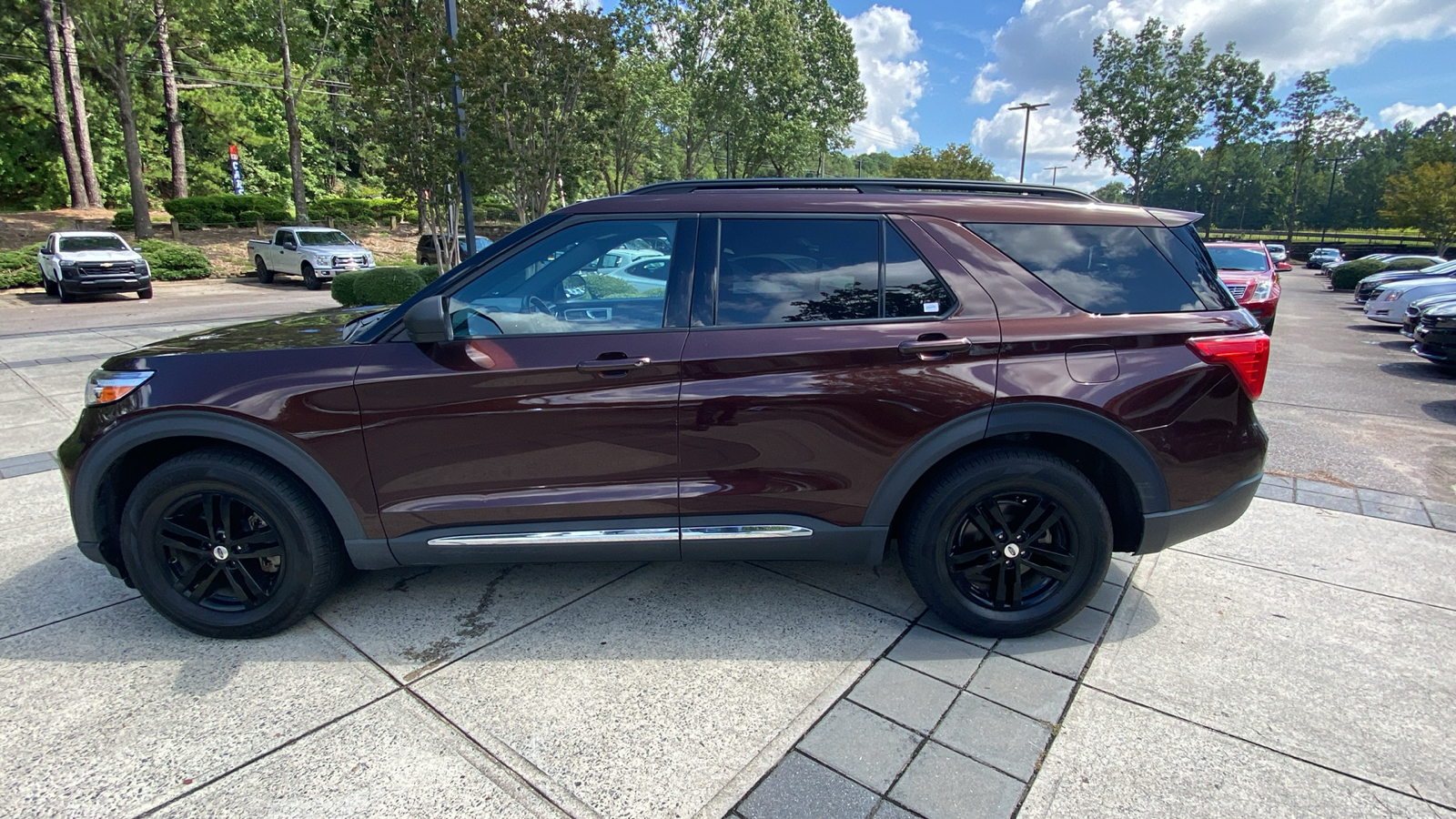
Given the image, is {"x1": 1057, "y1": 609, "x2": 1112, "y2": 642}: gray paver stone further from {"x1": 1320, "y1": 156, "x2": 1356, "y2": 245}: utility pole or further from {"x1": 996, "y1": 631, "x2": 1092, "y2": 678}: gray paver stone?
{"x1": 1320, "y1": 156, "x2": 1356, "y2": 245}: utility pole

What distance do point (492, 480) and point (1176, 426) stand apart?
8.68ft

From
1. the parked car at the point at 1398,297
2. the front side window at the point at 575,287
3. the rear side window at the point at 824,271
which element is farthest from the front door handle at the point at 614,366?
the parked car at the point at 1398,297

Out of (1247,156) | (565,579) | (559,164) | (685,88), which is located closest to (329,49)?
(685,88)

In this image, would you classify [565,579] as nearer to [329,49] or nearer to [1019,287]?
[1019,287]

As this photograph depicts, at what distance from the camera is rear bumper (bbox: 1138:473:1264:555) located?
9.21 ft

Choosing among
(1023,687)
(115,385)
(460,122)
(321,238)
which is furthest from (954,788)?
(321,238)

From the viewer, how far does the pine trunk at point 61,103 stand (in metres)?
22.8

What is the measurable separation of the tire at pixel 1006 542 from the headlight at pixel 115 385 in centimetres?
306

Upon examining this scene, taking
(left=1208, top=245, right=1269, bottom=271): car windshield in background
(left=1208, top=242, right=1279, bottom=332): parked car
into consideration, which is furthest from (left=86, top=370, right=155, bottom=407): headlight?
(left=1208, top=245, right=1269, bottom=271): car windshield in background

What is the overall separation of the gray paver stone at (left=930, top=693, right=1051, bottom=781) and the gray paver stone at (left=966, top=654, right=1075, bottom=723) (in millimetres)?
52

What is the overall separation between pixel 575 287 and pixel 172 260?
24.6m

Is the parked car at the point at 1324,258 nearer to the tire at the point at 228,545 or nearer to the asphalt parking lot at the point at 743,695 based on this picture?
the asphalt parking lot at the point at 743,695

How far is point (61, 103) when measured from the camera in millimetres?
24516

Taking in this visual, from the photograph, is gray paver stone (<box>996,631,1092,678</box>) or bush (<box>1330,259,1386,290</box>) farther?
bush (<box>1330,259,1386,290</box>)
